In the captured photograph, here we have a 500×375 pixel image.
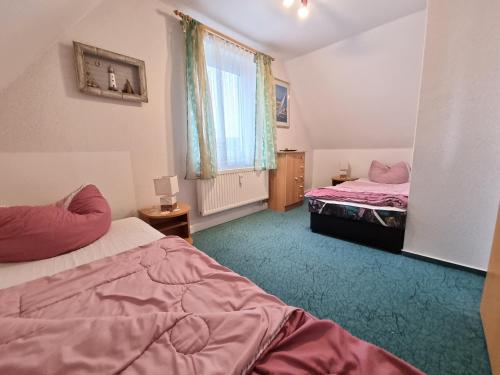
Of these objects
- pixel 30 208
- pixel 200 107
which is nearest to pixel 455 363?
pixel 30 208

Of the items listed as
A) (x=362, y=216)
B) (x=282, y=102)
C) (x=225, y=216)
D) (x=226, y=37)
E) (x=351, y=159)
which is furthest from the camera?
(x=351, y=159)

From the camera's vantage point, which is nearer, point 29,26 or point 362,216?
point 29,26

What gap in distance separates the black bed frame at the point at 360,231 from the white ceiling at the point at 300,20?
7.42 ft

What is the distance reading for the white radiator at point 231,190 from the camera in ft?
8.82

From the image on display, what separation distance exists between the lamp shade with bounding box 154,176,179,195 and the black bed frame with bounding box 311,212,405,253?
5.44 feet

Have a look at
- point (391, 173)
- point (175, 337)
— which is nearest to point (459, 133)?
point (391, 173)

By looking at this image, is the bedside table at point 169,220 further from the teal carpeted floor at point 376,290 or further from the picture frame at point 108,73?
the picture frame at point 108,73

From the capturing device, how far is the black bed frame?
6.93 ft

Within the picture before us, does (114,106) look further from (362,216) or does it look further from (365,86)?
(365,86)

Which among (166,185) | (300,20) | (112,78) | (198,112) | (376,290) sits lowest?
(376,290)

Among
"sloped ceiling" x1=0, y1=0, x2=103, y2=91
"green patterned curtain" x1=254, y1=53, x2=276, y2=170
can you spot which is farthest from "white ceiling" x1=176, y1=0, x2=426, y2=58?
"sloped ceiling" x1=0, y1=0, x2=103, y2=91

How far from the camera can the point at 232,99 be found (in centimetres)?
288

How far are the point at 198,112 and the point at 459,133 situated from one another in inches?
92.4

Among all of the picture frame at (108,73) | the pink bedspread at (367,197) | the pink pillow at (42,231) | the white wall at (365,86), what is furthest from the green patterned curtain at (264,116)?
the pink pillow at (42,231)
